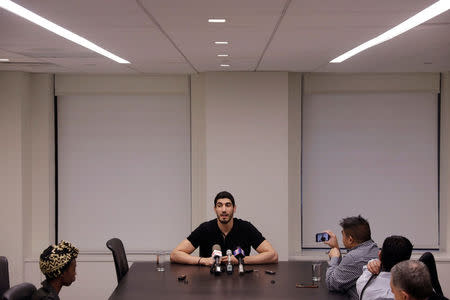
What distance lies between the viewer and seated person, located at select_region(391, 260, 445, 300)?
3203 mm

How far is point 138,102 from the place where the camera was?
8.73 m

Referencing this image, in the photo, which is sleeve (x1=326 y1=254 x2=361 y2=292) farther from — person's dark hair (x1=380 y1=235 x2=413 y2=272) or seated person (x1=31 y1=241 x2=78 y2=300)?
seated person (x1=31 y1=241 x2=78 y2=300)

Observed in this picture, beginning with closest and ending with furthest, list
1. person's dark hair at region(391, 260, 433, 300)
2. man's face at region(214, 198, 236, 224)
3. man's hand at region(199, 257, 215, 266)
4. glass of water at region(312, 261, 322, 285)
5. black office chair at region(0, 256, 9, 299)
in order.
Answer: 1. person's dark hair at region(391, 260, 433, 300)
2. glass of water at region(312, 261, 322, 285)
3. black office chair at region(0, 256, 9, 299)
4. man's hand at region(199, 257, 215, 266)
5. man's face at region(214, 198, 236, 224)

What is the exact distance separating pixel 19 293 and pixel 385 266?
2.14 meters

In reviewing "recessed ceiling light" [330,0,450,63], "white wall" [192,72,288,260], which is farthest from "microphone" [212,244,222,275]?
"white wall" [192,72,288,260]

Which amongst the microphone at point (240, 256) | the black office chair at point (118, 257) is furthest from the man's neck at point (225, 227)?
the black office chair at point (118, 257)

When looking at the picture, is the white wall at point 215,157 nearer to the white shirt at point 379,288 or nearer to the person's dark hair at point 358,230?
the person's dark hair at point 358,230

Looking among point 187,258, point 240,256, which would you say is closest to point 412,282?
point 240,256

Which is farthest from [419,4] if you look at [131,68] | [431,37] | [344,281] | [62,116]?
[62,116]

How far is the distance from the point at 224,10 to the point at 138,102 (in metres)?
4.85

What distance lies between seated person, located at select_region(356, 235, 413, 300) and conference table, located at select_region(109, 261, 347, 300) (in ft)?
1.75

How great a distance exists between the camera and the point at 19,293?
13.2 ft

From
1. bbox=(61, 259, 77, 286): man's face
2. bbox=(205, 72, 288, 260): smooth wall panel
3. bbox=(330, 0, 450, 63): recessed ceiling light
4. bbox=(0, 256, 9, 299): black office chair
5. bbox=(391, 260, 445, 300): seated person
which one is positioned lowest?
bbox=(0, 256, 9, 299): black office chair

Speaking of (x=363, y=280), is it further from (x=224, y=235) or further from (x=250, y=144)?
(x=250, y=144)
